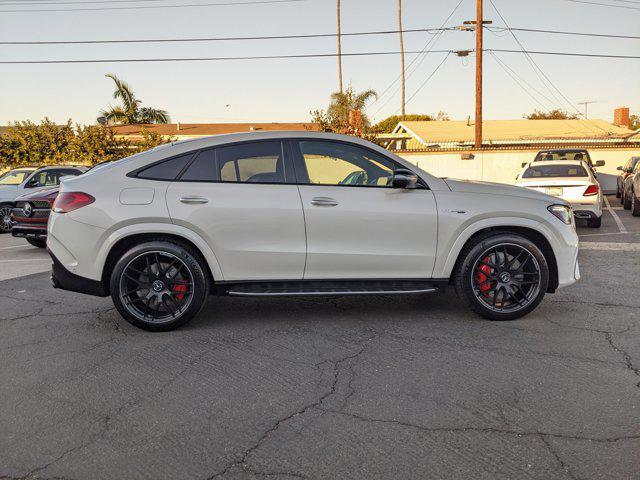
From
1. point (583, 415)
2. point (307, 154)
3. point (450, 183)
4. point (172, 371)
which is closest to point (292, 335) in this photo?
point (172, 371)

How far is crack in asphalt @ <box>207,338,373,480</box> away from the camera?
303cm

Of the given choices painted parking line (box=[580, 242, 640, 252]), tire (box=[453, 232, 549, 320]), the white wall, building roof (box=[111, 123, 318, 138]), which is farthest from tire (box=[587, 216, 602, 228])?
building roof (box=[111, 123, 318, 138])

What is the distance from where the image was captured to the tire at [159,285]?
17.8 ft

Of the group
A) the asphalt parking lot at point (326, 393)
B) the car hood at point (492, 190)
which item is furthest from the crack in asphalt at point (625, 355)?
the car hood at point (492, 190)

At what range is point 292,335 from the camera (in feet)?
17.7

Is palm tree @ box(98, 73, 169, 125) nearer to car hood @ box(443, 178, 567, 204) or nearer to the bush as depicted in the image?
the bush

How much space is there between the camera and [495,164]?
97.5 ft

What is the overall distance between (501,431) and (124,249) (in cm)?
358

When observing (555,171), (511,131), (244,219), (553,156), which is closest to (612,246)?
(555,171)

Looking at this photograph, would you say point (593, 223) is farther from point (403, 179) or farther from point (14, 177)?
point (14, 177)

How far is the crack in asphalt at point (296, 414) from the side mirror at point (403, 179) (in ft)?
4.60

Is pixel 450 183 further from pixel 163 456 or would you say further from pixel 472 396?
pixel 163 456

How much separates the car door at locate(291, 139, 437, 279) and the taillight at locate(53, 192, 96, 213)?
6.02ft

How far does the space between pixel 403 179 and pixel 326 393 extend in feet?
7.31
